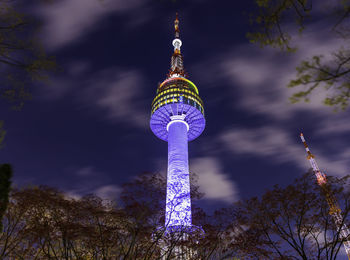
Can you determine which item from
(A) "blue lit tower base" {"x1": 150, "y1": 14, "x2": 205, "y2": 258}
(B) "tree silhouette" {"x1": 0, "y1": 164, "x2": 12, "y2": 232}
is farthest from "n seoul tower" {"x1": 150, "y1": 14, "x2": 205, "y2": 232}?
(B) "tree silhouette" {"x1": 0, "y1": 164, "x2": 12, "y2": 232}

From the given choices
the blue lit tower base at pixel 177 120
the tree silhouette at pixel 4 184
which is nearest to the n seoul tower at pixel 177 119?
the blue lit tower base at pixel 177 120

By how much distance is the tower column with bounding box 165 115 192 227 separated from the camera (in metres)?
42.7

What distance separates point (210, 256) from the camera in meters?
17.6

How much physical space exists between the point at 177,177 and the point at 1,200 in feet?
118

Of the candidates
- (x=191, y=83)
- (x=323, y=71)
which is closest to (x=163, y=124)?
(x=191, y=83)

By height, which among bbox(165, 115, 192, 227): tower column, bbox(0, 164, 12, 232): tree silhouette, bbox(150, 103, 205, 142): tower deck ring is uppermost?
bbox(150, 103, 205, 142): tower deck ring

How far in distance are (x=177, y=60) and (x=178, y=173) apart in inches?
1368

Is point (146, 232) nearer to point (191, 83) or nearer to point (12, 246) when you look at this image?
point (12, 246)

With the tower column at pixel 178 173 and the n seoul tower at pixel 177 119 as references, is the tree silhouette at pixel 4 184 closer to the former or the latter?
the tower column at pixel 178 173

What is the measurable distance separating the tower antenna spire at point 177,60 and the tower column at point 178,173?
1420 cm

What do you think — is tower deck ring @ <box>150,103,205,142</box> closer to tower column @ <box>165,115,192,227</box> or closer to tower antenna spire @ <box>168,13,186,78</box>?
tower column @ <box>165,115,192,227</box>

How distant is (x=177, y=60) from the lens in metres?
68.5

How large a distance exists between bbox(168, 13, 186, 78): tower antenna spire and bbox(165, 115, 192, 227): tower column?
14.2 meters

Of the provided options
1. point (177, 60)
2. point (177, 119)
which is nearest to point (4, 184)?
point (177, 119)
